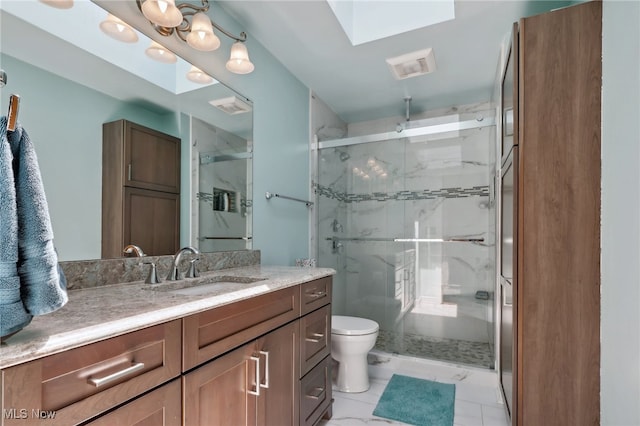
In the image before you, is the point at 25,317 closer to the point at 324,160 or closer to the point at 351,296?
the point at 324,160

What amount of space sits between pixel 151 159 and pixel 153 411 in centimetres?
106

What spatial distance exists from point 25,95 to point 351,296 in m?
2.84

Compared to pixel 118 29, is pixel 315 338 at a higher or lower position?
lower

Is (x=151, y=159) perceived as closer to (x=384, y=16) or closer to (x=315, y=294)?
(x=315, y=294)

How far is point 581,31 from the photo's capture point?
1351mm

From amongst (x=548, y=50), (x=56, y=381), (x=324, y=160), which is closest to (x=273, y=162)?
(x=324, y=160)

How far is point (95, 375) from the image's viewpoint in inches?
29.5

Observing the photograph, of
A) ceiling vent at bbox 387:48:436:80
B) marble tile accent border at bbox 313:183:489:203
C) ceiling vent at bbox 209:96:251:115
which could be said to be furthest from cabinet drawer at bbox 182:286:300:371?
ceiling vent at bbox 387:48:436:80

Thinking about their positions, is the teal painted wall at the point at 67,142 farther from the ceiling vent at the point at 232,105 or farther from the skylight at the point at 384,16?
the skylight at the point at 384,16

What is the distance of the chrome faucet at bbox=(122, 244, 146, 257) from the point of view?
1396 millimetres

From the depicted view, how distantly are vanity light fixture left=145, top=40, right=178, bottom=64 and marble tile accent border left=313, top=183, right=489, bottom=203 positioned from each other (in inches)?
64.0

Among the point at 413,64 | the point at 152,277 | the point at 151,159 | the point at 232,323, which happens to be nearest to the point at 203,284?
the point at 152,277

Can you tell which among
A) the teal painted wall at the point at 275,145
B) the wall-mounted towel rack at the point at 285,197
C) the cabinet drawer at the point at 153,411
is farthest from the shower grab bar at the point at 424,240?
the cabinet drawer at the point at 153,411

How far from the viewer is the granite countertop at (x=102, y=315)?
0.64 m
